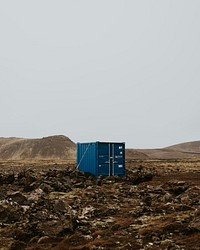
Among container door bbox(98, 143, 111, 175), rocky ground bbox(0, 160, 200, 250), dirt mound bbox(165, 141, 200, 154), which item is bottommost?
rocky ground bbox(0, 160, 200, 250)

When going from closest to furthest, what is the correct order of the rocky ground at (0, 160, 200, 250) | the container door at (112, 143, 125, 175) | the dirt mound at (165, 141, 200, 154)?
the rocky ground at (0, 160, 200, 250) < the container door at (112, 143, 125, 175) < the dirt mound at (165, 141, 200, 154)

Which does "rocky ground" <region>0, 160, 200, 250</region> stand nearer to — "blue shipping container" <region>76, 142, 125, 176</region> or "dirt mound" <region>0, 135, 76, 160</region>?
"blue shipping container" <region>76, 142, 125, 176</region>

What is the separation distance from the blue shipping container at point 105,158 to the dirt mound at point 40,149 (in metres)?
70.0

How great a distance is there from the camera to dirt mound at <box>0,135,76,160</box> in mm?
95438

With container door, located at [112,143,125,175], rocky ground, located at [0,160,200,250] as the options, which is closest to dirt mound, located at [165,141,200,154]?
container door, located at [112,143,125,175]

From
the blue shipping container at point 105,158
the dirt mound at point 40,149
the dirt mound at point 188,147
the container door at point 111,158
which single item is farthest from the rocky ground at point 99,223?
the dirt mound at point 188,147

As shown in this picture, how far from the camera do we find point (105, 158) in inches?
878

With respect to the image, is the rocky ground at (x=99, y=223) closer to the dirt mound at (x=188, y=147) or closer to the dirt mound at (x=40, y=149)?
the dirt mound at (x=40, y=149)

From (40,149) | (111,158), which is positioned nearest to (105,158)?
(111,158)

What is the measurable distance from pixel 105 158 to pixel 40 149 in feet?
265

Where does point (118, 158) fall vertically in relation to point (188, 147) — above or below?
below

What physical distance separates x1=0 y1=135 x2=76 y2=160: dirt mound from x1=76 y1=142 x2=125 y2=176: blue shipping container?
70.0 m

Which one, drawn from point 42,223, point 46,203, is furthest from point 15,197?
point 42,223

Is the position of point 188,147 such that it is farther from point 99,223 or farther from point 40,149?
point 99,223
